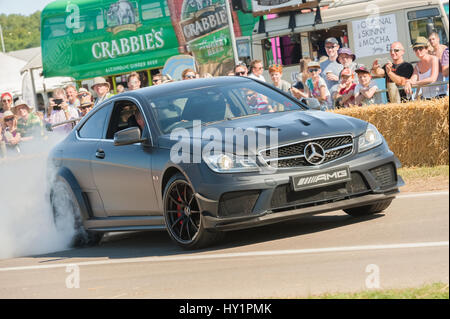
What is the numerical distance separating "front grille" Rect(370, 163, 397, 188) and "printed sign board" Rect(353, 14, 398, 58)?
12.5m

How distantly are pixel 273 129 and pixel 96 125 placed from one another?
2.89m

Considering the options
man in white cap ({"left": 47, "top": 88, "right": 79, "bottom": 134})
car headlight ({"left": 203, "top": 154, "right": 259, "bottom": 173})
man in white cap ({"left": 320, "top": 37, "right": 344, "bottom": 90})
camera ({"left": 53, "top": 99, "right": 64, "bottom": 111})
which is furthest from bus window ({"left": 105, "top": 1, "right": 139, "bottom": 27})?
car headlight ({"left": 203, "top": 154, "right": 259, "bottom": 173})

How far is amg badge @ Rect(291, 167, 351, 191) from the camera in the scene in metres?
7.78

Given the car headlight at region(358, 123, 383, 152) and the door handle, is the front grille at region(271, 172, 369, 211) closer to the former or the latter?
the car headlight at region(358, 123, 383, 152)

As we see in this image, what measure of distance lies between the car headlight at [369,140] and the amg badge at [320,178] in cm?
36

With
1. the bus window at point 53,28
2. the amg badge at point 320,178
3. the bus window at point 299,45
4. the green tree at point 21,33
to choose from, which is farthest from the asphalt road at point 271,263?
the green tree at point 21,33

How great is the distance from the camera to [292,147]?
25.8ft

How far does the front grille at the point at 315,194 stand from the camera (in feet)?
25.6

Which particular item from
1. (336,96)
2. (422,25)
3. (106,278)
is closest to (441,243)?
(106,278)

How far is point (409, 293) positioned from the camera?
4.92 meters

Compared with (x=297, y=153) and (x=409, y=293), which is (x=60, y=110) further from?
(x=409, y=293)

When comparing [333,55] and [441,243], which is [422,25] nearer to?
[333,55]

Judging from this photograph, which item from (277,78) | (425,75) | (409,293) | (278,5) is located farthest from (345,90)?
(409,293)
